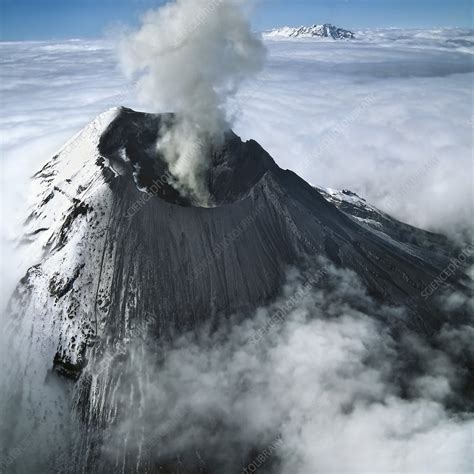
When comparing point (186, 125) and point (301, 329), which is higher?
point (186, 125)

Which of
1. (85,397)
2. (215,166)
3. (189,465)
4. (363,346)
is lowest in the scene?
(189,465)

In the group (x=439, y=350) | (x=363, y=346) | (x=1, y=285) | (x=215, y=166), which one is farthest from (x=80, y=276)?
(x=439, y=350)

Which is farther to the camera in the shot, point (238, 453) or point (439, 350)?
point (439, 350)

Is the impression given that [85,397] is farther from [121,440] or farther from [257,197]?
[257,197]

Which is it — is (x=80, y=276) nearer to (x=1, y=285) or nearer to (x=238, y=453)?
(x=1, y=285)

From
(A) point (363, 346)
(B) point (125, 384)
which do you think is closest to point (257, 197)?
(A) point (363, 346)

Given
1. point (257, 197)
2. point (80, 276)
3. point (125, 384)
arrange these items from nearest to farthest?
point (125, 384), point (80, 276), point (257, 197)

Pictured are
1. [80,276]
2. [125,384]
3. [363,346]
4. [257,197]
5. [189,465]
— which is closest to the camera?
[189,465]
